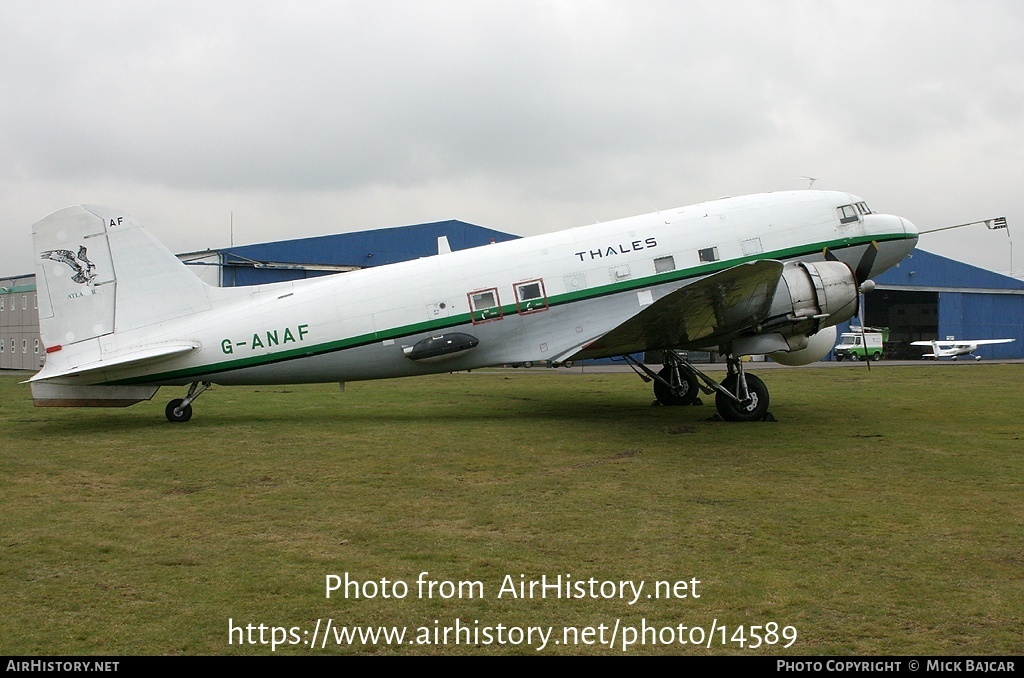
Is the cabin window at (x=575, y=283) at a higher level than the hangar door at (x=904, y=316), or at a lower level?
higher

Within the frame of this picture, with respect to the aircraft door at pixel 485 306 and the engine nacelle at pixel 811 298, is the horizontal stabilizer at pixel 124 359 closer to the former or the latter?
the aircraft door at pixel 485 306

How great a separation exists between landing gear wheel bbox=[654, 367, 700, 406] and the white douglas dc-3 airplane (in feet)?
9.31

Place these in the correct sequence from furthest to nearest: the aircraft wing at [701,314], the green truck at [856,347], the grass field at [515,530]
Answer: the green truck at [856,347]
the aircraft wing at [701,314]
the grass field at [515,530]

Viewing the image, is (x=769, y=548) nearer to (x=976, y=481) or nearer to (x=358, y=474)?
(x=976, y=481)

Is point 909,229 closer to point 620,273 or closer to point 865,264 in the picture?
point 865,264

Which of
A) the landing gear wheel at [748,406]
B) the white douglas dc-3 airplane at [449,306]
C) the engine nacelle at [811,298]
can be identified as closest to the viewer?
the engine nacelle at [811,298]

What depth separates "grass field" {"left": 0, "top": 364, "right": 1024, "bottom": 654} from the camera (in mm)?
4562

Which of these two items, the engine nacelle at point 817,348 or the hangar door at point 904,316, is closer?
the engine nacelle at point 817,348

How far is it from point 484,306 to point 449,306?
64 cm

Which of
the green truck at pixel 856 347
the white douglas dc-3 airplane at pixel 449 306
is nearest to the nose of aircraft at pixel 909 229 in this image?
the white douglas dc-3 airplane at pixel 449 306

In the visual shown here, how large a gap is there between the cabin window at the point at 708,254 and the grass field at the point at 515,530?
3040mm

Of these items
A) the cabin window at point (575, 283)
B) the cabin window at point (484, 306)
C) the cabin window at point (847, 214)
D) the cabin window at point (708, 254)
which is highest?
the cabin window at point (847, 214)

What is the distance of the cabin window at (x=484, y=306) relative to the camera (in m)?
14.2

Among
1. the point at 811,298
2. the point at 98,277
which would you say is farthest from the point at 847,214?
the point at 98,277
